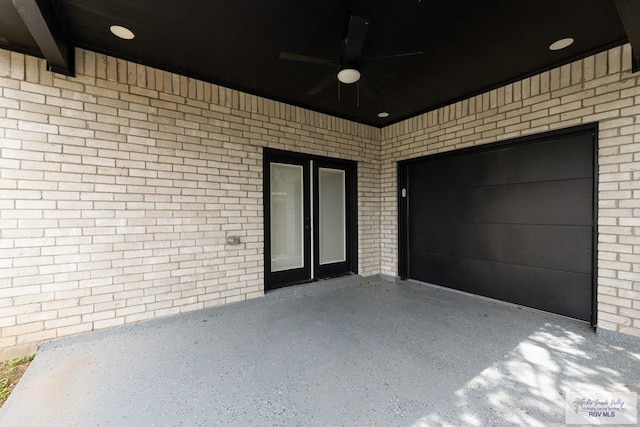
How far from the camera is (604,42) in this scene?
273 cm

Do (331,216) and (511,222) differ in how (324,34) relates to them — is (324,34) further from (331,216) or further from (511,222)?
(511,222)

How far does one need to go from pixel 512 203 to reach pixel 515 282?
3.48ft

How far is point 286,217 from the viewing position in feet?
14.3

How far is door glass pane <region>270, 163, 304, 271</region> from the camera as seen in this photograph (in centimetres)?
423

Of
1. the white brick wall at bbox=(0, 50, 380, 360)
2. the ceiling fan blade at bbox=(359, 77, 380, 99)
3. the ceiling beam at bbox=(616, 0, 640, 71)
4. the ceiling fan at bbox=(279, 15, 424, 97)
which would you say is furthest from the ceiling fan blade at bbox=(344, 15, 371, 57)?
the white brick wall at bbox=(0, 50, 380, 360)

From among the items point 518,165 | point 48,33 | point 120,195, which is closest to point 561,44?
point 518,165

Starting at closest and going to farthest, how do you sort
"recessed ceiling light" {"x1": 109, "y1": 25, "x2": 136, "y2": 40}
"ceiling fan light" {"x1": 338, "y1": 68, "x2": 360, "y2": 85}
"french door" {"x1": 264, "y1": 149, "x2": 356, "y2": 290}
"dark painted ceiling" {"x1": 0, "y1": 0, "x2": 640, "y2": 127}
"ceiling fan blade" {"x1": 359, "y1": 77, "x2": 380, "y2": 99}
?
1. "dark painted ceiling" {"x1": 0, "y1": 0, "x2": 640, "y2": 127}
2. "recessed ceiling light" {"x1": 109, "y1": 25, "x2": 136, "y2": 40}
3. "ceiling fan light" {"x1": 338, "y1": 68, "x2": 360, "y2": 85}
4. "ceiling fan blade" {"x1": 359, "y1": 77, "x2": 380, "y2": 99}
5. "french door" {"x1": 264, "y1": 149, "x2": 356, "y2": 290}

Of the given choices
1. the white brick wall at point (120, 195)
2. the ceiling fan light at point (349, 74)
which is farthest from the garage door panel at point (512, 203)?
the white brick wall at point (120, 195)

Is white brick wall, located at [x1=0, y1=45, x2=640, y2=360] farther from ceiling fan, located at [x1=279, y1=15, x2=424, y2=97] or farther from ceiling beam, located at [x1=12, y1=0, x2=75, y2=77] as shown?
ceiling fan, located at [x1=279, y1=15, x2=424, y2=97]

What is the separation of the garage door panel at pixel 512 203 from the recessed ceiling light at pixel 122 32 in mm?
4395

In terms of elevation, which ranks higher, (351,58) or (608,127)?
(351,58)

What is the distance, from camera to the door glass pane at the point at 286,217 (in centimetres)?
423

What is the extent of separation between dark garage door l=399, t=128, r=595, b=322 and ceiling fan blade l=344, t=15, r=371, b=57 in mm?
2584

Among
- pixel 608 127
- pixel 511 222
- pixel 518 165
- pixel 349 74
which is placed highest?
pixel 349 74
